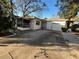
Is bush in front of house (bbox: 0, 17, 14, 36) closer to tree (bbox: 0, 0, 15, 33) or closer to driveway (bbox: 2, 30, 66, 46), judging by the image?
tree (bbox: 0, 0, 15, 33)

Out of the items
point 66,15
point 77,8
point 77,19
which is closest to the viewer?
point 77,8

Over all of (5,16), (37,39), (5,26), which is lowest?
(37,39)

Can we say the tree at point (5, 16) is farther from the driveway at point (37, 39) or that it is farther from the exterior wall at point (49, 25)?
the exterior wall at point (49, 25)

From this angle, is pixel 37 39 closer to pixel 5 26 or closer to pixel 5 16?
pixel 5 26

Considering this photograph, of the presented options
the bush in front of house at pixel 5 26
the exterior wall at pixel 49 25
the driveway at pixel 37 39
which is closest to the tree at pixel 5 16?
the bush in front of house at pixel 5 26

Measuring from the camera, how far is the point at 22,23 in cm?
5750

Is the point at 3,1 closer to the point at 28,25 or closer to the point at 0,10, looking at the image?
the point at 0,10

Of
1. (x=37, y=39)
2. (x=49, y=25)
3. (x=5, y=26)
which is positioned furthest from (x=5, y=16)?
(x=49, y=25)

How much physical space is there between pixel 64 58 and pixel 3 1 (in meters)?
24.0

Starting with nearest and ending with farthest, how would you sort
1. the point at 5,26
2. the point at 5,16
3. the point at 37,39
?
the point at 37,39 → the point at 5,26 → the point at 5,16

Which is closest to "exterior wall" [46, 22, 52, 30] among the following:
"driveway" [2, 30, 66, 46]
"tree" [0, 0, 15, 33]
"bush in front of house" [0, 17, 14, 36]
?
"tree" [0, 0, 15, 33]

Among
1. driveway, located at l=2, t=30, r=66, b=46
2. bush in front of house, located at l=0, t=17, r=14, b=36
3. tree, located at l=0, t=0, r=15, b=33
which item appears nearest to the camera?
driveway, located at l=2, t=30, r=66, b=46

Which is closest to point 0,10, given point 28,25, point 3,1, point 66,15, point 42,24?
point 3,1

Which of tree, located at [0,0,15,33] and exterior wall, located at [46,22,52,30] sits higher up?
tree, located at [0,0,15,33]
